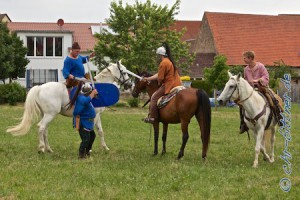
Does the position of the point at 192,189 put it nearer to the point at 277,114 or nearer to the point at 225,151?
the point at 277,114

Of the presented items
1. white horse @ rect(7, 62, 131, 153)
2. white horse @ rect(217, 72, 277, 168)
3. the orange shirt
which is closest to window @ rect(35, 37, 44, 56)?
white horse @ rect(7, 62, 131, 153)

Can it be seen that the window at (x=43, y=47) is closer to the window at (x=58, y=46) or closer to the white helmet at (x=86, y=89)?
the window at (x=58, y=46)

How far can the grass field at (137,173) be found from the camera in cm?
808

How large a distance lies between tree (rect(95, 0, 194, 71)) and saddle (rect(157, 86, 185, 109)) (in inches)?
1165

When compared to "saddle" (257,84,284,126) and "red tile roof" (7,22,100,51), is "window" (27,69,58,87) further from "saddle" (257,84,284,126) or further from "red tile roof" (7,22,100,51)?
"saddle" (257,84,284,126)

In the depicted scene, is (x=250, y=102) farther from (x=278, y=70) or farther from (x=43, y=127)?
(x=278, y=70)

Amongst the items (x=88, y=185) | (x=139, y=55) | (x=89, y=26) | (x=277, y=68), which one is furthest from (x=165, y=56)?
(x=89, y=26)

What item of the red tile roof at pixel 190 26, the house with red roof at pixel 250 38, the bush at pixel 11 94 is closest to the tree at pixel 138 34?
the bush at pixel 11 94

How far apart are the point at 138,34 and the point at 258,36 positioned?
19.6m

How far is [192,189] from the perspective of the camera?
838 cm

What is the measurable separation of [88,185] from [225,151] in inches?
232

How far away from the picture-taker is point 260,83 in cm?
1180

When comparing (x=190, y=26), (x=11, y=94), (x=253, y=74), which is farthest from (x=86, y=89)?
(x=190, y=26)

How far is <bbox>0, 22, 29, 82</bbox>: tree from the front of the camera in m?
41.5
